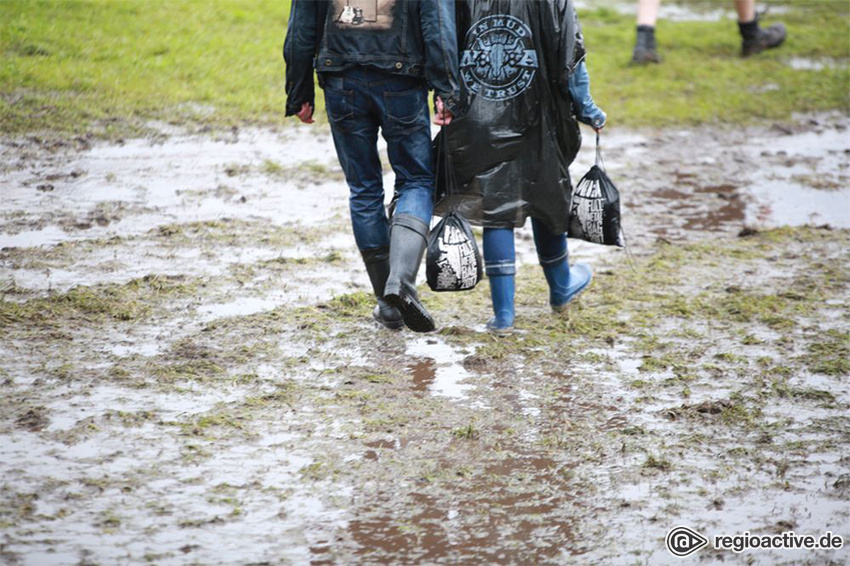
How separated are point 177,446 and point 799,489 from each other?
7.20 ft

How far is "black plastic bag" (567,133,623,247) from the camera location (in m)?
5.50

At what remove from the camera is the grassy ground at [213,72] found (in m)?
8.82

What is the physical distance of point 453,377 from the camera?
16.5ft

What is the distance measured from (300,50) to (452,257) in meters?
1.14

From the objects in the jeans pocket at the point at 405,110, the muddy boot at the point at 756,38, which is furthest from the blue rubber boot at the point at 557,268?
the muddy boot at the point at 756,38

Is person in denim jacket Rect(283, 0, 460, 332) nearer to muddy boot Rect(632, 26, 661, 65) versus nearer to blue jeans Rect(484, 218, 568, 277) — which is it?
blue jeans Rect(484, 218, 568, 277)

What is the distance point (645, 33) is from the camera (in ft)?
37.0

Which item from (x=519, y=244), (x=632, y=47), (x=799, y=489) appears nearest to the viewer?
(x=799, y=489)

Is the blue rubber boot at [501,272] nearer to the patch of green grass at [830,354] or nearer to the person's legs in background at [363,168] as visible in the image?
the person's legs in background at [363,168]

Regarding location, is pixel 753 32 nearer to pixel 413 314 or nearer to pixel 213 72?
pixel 213 72

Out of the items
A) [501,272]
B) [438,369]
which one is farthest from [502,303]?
[438,369]

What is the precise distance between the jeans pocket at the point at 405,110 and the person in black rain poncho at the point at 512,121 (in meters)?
0.20

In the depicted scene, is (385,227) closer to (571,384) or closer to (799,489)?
(571,384)

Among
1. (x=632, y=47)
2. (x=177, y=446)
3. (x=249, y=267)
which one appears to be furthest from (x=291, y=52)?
(x=632, y=47)
